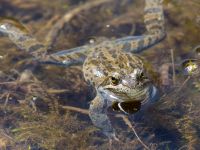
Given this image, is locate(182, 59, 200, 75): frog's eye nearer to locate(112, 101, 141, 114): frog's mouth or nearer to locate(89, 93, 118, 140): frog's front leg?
locate(112, 101, 141, 114): frog's mouth

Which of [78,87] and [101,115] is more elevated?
[78,87]

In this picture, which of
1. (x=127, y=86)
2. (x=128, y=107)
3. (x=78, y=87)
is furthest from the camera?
(x=78, y=87)

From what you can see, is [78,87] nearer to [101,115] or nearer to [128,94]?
[101,115]

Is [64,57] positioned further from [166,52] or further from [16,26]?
[166,52]

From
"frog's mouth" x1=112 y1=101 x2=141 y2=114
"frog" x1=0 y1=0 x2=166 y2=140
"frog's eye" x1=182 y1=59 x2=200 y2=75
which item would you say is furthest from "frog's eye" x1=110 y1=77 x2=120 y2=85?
"frog's eye" x1=182 y1=59 x2=200 y2=75

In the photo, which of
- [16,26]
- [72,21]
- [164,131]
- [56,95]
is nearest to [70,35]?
[72,21]

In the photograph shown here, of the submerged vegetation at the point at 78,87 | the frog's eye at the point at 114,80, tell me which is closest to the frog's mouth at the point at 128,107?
the submerged vegetation at the point at 78,87

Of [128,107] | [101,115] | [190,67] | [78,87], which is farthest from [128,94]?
[190,67]

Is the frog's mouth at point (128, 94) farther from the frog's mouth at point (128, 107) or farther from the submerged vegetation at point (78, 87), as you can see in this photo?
the submerged vegetation at point (78, 87)
